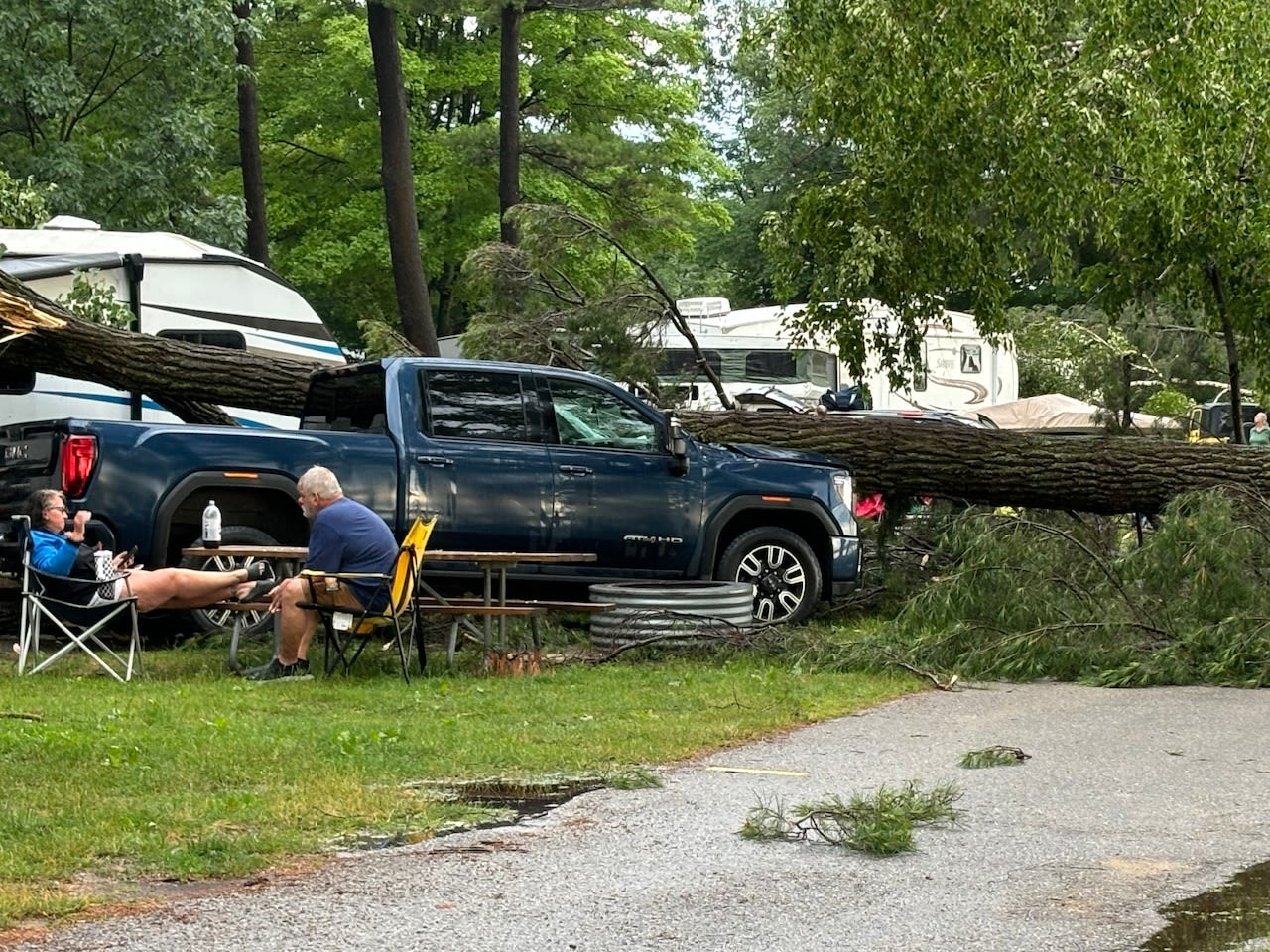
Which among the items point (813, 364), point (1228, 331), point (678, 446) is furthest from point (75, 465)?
point (813, 364)

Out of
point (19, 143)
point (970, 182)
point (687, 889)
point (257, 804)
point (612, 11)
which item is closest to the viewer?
point (687, 889)

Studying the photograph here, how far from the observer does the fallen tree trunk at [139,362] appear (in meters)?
13.4

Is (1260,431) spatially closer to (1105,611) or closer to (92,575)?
(1105,611)

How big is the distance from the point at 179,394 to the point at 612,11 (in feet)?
78.6

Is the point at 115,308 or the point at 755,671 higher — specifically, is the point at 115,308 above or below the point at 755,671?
above

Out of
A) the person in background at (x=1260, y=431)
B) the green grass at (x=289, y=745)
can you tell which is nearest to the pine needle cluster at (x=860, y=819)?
the green grass at (x=289, y=745)

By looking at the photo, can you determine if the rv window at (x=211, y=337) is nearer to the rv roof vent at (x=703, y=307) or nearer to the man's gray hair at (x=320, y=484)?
the man's gray hair at (x=320, y=484)

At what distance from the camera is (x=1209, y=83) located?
14.1 meters

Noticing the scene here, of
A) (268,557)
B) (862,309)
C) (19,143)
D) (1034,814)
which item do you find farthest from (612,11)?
(1034,814)

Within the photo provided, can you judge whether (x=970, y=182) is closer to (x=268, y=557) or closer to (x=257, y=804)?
(x=268, y=557)

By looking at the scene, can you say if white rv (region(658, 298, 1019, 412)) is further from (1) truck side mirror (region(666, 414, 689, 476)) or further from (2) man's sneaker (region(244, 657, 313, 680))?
(2) man's sneaker (region(244, 657, 313, 680))

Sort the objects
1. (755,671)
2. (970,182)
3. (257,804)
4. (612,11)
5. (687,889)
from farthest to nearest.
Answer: (612,11), (970,182), (755,671), (257,804), (687,889)

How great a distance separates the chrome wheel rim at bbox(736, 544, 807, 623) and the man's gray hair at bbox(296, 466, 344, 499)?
3598 millimetres

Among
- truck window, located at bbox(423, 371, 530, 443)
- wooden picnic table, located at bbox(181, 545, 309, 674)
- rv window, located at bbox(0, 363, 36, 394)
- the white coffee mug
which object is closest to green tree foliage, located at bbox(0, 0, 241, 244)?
rv window, located at bbox(0, 363, 36, 394)
